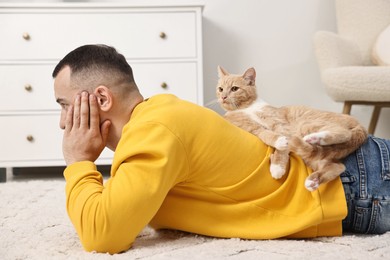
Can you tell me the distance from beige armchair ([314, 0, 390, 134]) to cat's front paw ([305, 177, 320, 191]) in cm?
140

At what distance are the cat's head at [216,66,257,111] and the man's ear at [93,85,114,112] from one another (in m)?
0.51

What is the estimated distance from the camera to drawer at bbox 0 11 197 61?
2.41 meters

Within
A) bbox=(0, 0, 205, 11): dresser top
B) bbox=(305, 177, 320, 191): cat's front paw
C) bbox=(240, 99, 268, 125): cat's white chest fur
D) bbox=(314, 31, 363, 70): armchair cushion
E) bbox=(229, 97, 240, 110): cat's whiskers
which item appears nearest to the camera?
bbox=(305, 177, 320, 191): cat's front paw

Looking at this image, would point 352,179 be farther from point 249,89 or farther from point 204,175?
point 249,89

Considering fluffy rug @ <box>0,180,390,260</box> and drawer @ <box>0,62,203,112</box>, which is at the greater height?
drawer @ <box>0,62,203,112</box>

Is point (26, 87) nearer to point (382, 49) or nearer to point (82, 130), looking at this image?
point (82, 130)

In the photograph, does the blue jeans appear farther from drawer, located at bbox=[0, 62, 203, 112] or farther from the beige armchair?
drawer, located at bbox=[0, 62, 203, 112]

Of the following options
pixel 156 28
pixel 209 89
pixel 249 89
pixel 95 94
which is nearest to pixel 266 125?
pixel 249 89

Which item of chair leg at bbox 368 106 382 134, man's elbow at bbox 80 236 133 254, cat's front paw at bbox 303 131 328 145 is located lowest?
chair leg at bbox 368 106 382 134

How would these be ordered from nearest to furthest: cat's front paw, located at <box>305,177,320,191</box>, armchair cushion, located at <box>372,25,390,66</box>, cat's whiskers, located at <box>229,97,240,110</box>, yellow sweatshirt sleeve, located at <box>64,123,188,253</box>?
yellow sweatshirt sleeve, located at <box>64,123,188,253</box> → cat's front paw, located at <box>305,177,320,191</box> → cat's whiskers, located at <box>229,97,240,110</box> → armchair cushion, located at <box>372,25,390,66</box>

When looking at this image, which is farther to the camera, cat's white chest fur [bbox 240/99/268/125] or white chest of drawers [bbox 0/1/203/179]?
white chest of drawers [bbox 0/1/203/179]

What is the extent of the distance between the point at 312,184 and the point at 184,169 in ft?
0.94

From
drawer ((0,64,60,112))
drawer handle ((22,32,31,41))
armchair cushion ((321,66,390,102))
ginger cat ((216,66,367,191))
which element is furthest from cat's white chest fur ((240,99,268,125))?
drawer handle ((22,32,31,41))

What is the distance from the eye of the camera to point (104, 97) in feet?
3.59
